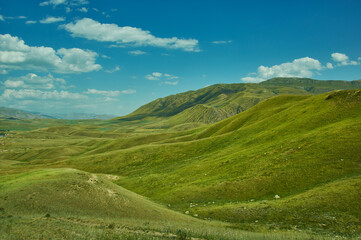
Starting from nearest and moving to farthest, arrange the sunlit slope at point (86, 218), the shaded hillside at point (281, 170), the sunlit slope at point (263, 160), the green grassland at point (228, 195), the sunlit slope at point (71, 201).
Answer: the sunlit slope at point (86, 218), the green grassland at point (228, 195), the sunlit slope at point (71, 201), the shaded hillside at point (281, 170), the sunlit slope at point (263, 160)

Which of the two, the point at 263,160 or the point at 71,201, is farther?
the point at 263,160

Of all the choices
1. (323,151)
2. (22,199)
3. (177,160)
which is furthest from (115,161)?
(323,151)

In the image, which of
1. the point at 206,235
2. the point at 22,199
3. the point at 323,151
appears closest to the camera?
the point at 206,235

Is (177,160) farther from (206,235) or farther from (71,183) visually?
(206,235)

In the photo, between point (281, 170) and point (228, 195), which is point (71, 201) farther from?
point (281, 170)

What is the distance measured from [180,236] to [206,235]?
8.70ft

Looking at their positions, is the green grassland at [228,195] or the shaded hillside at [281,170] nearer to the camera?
the green grassland at [228,195]

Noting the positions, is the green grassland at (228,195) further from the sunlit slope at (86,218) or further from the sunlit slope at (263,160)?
the sunlit slope at (263,160)

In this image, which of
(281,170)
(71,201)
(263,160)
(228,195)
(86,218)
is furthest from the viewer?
(263,160)

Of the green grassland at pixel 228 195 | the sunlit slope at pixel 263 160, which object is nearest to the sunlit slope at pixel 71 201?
the green grassland at pixel 228 195

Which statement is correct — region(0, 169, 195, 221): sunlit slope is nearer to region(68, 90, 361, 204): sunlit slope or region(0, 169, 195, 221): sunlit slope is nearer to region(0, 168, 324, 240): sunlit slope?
region(0, 168, 324, 240): sunlit slope

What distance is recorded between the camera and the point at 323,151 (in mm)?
44938

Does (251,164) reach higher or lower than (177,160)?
higher

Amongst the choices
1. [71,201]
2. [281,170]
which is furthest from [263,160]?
[71,201]
